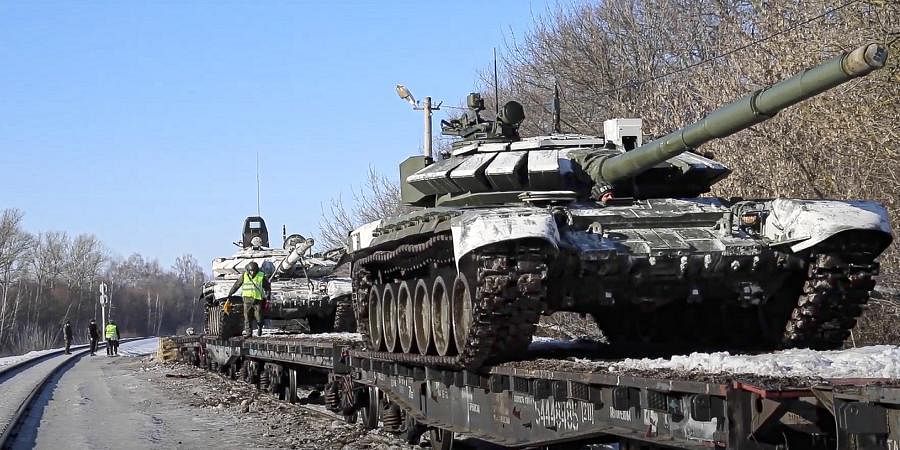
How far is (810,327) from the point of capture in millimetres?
9789

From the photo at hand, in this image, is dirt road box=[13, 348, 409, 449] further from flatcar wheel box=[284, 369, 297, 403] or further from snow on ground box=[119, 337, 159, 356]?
snow on ground box=[119, 337, 159, 356]

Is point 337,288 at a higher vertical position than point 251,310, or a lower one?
higher

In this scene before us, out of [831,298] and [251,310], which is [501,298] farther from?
[251,310]

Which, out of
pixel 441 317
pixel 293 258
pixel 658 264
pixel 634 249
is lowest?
pixel 441 317

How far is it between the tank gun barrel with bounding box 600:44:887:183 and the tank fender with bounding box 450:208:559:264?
116cm

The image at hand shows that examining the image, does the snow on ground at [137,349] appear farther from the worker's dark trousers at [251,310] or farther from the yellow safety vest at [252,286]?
the yellow safety vest at [252,286]

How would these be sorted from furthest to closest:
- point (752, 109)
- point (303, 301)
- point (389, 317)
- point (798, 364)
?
point (303, 301) → point (389, 317) → point (752, 109) → point (798, 364)

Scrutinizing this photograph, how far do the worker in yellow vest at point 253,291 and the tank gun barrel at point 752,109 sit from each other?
39.0 ft

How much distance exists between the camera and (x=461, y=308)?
10.3 m

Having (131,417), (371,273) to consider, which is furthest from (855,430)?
(131,417)

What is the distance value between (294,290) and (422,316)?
480 inches

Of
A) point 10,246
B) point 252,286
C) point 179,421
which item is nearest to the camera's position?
point 179,421

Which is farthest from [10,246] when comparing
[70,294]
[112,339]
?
[112,339]

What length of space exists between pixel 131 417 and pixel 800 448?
39.9 ft
